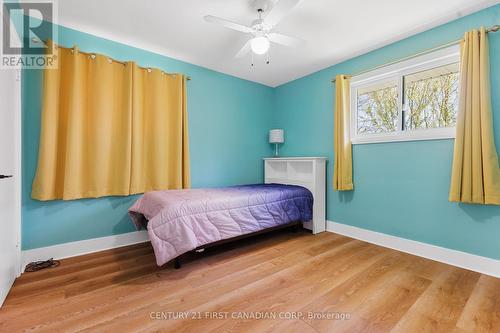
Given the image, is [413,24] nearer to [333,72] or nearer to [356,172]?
[333,72]

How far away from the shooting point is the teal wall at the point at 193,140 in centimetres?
207

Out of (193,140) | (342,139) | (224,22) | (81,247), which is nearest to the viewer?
(224,22)

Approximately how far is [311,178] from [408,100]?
1493 mm

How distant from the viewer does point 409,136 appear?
237 cm

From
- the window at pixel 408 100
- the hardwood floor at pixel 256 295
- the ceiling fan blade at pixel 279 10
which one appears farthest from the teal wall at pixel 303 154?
the ceiling fan blade at pixel 279 10

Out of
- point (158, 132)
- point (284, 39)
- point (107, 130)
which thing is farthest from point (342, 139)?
point (107, 130)

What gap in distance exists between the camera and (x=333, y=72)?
10.2 feet

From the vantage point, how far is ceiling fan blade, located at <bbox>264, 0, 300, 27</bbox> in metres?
1.54

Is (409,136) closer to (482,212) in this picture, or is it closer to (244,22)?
(482,212)

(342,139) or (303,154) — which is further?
(303,154)

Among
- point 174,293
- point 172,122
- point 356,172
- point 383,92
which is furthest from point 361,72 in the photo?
point 174,293

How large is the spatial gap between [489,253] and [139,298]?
293cm

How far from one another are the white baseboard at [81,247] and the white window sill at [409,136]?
9.94 ft

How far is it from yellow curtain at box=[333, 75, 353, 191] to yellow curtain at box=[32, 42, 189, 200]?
2.01m
